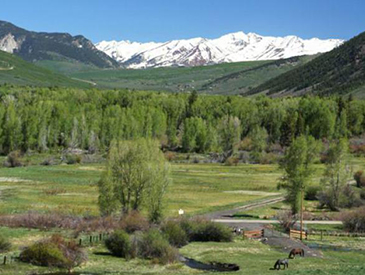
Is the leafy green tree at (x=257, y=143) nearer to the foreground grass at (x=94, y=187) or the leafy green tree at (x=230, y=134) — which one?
the leafy green tree at (x=230, y=134)

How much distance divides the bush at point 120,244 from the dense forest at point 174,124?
10217cm

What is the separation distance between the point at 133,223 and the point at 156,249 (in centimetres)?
808

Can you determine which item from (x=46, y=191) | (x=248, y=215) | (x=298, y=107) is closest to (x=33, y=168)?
(x=46, y=191)

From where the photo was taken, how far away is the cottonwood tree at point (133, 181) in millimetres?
60531

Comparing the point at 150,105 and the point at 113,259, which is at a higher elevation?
the point at 150,105

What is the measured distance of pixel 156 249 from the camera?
156ft

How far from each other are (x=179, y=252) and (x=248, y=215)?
25.0 m

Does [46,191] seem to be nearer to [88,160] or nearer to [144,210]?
[144,210]

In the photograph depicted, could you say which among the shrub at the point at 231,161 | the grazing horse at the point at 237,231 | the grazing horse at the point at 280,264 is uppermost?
the shrub at the point at 231,161

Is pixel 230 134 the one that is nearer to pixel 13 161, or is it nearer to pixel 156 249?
pixel 13 161

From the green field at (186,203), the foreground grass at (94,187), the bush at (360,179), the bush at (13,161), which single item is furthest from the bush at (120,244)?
the bush at (13,161)

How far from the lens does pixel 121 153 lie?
62312 millimetres

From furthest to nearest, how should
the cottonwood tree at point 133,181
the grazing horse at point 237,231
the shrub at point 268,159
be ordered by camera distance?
the shrub at point 268,159 → the cottonwood tree at point 133,181 → the grazing horse at point 237,231

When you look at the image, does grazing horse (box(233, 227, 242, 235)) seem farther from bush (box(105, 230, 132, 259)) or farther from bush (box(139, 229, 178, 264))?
bush (box(105, 230, 132, 259))
